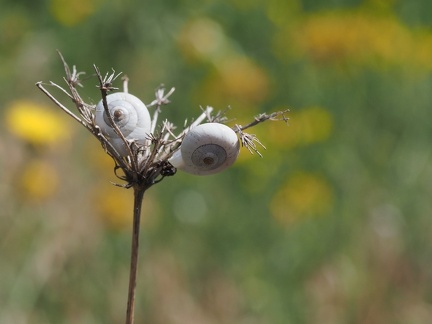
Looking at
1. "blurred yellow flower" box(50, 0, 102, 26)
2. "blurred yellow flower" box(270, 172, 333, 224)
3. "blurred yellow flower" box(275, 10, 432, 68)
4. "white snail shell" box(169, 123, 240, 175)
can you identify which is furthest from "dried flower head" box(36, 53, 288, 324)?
"blurred yellow flower" box(50, 0, 102, 26)

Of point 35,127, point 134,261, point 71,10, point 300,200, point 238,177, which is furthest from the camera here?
point 71,10

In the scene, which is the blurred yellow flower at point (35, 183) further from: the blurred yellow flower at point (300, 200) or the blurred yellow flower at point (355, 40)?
the blurred yellow flower at point (355, 40)

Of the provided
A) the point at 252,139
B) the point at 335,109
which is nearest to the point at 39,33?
the point at 335,109

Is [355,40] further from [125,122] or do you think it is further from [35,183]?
[125,122]

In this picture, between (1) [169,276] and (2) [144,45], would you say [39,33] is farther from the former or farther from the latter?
(1) [169,276]

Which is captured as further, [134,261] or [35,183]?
[35,183]

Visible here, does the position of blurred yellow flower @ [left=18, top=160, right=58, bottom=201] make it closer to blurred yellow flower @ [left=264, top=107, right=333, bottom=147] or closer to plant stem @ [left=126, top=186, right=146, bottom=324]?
blurred yellow flower @ [left=264, top=107, right=333, bottom=147]

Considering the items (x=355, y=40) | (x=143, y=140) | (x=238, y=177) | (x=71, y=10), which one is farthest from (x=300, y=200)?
(x=143, y=140)
